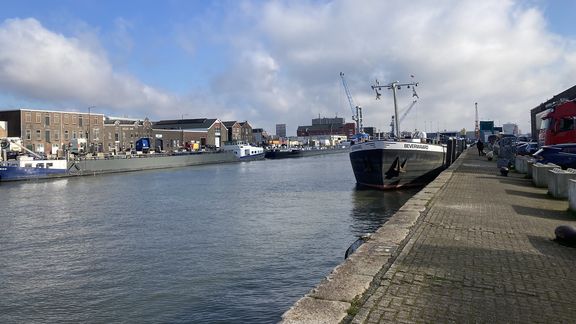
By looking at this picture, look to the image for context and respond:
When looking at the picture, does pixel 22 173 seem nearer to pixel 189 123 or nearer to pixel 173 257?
pixel 173 257

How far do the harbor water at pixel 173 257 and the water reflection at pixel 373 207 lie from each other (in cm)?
8

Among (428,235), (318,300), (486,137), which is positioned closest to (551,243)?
(428,235)

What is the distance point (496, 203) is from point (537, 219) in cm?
316

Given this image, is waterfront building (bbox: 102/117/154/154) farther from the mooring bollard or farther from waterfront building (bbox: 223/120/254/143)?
the mooring bollard

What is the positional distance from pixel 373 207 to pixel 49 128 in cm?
8080

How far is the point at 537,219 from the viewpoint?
40.1 ft

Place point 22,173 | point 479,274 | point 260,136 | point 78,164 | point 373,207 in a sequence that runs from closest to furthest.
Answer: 1. point 479,274
2. point 373,207
3. point 22,173
4. point 78,164
5. point 260,136

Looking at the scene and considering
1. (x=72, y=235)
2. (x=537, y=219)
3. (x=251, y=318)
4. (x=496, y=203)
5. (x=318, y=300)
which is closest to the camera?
(x=318, y=300)

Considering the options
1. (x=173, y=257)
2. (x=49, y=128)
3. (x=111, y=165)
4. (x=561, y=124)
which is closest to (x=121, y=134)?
(x=49, y=128)

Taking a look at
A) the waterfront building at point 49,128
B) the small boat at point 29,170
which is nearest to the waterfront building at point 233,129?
the waterfront building at point 49,128

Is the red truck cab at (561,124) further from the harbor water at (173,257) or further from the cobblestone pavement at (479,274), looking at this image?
the cobblestone pavement at (479,274)

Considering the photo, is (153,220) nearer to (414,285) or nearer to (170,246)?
(170,246)

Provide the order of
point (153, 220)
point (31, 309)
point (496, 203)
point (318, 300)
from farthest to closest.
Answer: point (153, 220)
point (496, 203)
point (31, 309)
point (318, 300)

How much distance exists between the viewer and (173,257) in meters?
13.8
